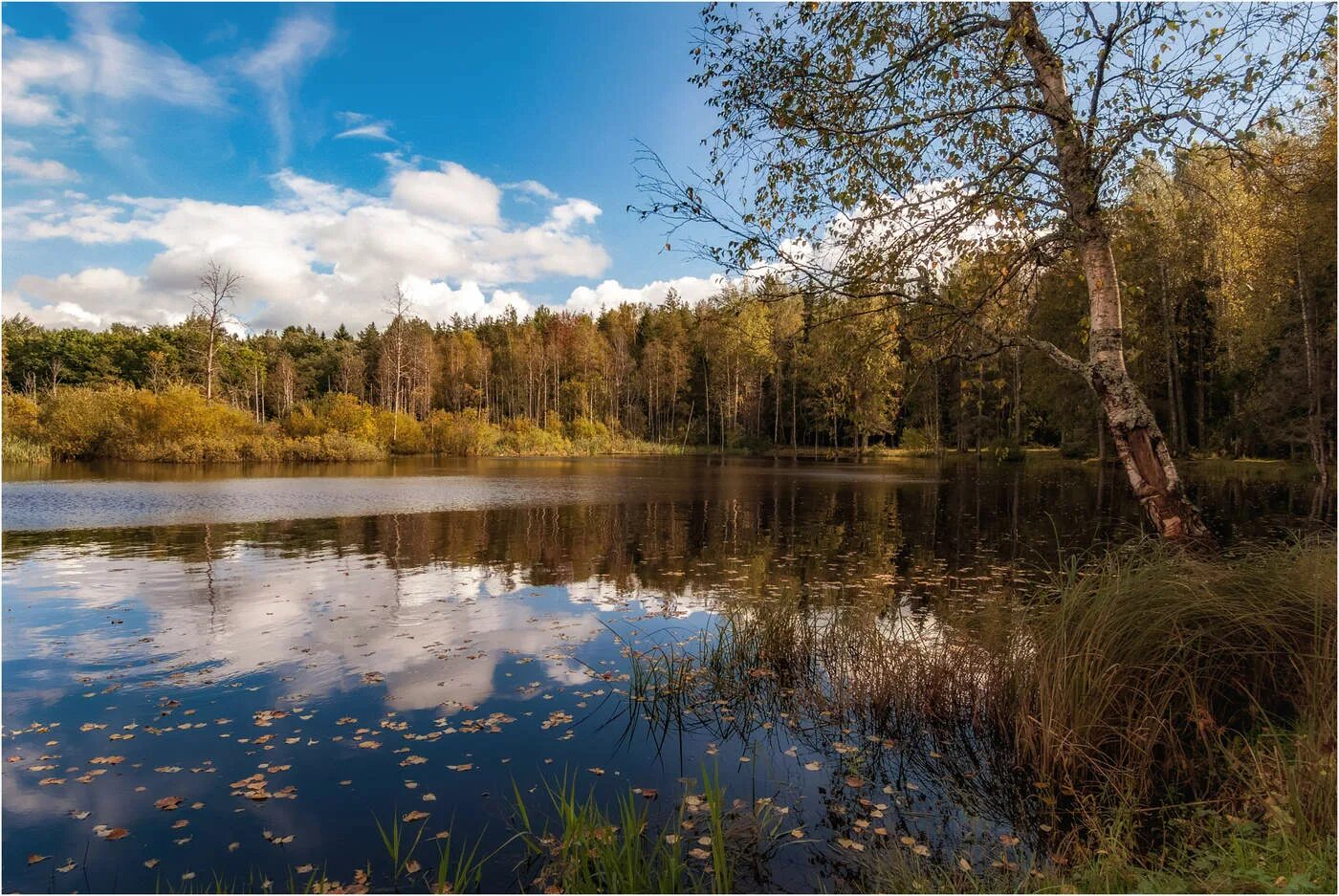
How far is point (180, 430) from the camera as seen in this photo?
39969mm

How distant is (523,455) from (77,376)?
5779 cm

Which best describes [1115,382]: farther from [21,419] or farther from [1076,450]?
[21,419]

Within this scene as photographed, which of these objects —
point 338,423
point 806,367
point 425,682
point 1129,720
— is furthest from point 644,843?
point 338,423

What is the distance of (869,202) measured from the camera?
22.6 feet

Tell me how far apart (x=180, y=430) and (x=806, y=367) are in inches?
1691

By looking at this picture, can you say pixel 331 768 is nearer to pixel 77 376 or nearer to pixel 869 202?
pixel 869 202

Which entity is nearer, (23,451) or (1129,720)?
(1129,720)

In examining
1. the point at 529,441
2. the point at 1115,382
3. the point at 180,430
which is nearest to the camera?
the point at 1115,382

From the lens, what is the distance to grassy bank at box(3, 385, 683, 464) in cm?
3978

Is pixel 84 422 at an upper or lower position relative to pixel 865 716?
upper

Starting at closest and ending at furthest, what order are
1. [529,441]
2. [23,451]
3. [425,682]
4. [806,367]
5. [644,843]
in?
[644,843] → [425,682] → [806,367] → [23,451] → [529,441]

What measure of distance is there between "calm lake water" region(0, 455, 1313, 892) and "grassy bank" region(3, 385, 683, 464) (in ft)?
79.3

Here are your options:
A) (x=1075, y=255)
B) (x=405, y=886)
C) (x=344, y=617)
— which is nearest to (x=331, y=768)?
(x=405, y=886)

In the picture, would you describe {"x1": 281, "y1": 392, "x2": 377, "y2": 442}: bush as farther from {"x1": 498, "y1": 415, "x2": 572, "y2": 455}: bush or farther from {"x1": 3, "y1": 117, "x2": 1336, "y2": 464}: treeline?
{"x1": 498, "y1": 415, "x2": 572, "y2": 455}: bush
